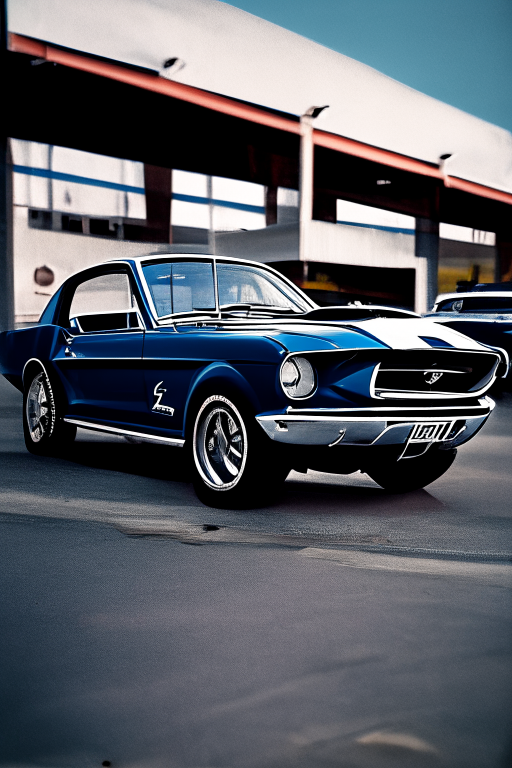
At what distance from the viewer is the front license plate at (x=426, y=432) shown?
5827mm

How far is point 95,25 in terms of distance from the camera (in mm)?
20594

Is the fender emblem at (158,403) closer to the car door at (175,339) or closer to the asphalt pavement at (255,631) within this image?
the car door at (175,339)

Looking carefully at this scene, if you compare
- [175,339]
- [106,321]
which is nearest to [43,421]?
[106,321]

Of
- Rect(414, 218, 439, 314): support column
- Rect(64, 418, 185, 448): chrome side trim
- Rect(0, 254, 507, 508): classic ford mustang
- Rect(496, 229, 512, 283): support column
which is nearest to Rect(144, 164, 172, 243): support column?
Rect(414, 218, 439, 314): support column

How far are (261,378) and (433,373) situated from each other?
3.37 feet

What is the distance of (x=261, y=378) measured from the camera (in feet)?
18.7

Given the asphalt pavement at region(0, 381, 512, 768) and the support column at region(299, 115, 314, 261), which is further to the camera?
the support column at region(299, 115, 314, 261)

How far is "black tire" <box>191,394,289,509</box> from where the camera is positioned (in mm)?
5777

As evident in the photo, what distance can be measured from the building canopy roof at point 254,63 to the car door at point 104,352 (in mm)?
12912

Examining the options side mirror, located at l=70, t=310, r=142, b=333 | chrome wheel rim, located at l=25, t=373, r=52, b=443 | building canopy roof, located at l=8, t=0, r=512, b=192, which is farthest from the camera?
building canopy roof, located at l=8, t=0, r=512, b=192

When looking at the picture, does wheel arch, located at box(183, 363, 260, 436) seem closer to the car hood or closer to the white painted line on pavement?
the car hood

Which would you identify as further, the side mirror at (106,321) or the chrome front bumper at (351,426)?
the side mirror at (106,321)

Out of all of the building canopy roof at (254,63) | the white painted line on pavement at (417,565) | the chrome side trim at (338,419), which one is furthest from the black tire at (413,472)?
the building canopy roof at (254,63)

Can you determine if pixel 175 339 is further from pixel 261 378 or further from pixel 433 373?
pixel 433 373
